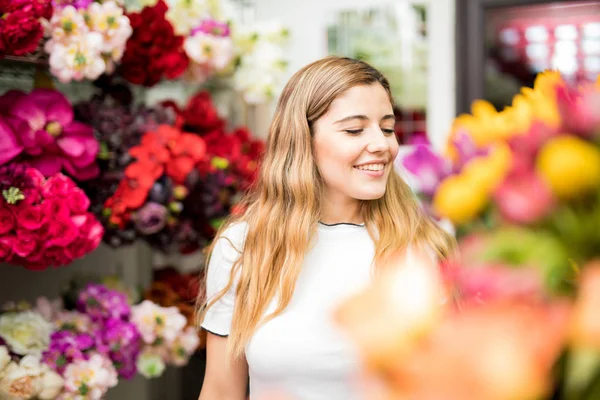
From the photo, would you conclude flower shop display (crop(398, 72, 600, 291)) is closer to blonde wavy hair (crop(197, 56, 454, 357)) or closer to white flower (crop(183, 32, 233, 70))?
blonde wavy hair (crop(197, 56, 454, 357))

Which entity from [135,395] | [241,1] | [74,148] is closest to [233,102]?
[241,1]

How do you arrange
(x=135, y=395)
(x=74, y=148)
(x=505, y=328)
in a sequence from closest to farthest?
(x=505, y=328)
(x=74, y=148)
(x=135, y=395)

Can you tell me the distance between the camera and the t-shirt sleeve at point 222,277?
1282 millimetres

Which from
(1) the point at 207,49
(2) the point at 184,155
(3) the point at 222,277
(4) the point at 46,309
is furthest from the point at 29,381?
(1) the point at 207,49

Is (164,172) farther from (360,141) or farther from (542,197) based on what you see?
(542,197)

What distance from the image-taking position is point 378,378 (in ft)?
0.94

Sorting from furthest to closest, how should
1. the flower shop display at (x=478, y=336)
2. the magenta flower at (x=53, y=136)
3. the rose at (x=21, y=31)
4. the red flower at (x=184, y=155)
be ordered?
the red flower at (x=184, y=155) → the magenta flower at (x=53, y=136) → the rose at (x=21, y=31) → the flower shop display at (x=478, y=336)

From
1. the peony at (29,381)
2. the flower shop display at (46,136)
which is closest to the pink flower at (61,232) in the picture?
the flower shop display at (46,136)

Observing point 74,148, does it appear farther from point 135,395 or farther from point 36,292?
point 135,395

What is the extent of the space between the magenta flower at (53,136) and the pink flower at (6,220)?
0.37ft

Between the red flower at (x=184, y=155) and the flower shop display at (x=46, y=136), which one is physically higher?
the flower shop display at (x=46, y=136)

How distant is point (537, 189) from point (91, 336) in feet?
3.57

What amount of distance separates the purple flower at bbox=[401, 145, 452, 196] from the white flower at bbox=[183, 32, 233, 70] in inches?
Result: 45.0

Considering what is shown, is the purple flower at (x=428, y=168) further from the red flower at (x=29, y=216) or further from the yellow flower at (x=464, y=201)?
the red flower at (x=29, y=216)
